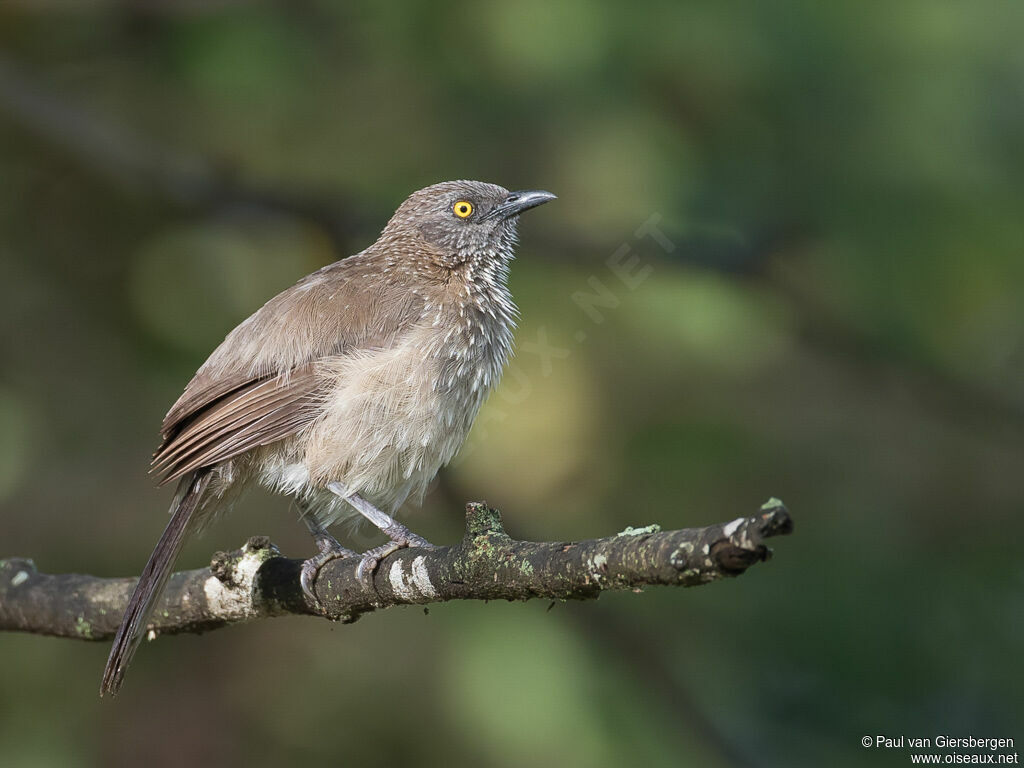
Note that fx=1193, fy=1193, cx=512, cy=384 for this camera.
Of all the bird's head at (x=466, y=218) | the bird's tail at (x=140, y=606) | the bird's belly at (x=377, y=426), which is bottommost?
the bird's tail at (x=140, y=606)

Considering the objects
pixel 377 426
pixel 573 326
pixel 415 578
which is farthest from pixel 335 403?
pixel 573 326

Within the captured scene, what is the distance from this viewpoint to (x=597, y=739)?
557 centimetres

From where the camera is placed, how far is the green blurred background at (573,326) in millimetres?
5848

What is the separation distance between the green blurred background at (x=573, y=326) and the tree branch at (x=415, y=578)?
1494 mm

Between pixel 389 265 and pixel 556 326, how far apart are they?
1.51m

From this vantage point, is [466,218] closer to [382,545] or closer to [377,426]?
[377,426]

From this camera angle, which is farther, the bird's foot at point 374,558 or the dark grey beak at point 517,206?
the dark grey beak at point 517,206

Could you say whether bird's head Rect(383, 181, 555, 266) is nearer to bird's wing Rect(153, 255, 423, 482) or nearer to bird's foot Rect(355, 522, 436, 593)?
bird's wing Rect(153, 255, 423, 482)

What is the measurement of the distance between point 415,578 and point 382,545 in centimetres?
45

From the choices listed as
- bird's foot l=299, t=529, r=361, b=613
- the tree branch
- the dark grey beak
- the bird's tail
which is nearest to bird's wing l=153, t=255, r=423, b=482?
the bird's tail

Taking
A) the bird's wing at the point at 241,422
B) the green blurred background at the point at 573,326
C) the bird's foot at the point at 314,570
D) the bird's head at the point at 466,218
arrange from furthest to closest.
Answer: the green blurred background at the point at 573,326 < the bird's head at the point at 466,218 < the bird's wing at the point at 241,422 < the bird's foot at the point at 314,570

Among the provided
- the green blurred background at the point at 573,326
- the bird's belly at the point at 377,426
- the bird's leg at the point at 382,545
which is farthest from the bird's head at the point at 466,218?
the bird's leg at the point at 382,545

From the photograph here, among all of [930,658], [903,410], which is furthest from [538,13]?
[930,658]

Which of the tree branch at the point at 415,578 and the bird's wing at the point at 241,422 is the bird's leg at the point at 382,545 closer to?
the tree branch at the point at 415,578
